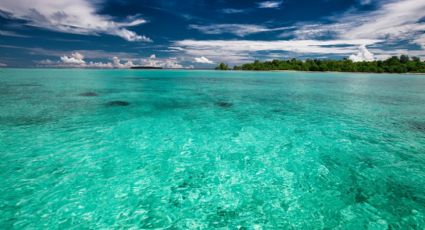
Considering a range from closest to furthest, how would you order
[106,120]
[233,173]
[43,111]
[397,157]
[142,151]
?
1. [233,173]
2. [397,157]
3. [142,151]
4. [106,120]
5. [43,111]

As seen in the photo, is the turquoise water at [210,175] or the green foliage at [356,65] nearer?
the turquoise water at [210,175]

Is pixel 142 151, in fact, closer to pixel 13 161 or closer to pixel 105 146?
pixel 105 146

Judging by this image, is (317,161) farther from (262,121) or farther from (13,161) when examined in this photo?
(13,161)

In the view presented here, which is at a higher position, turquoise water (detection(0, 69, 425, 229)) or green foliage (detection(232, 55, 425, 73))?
green foliage (detection(232, 55, 425, 73))

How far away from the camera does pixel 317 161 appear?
884 centimetres

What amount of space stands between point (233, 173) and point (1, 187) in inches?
274

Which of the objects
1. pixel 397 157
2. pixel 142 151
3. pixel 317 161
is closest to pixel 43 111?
pixel 142 151

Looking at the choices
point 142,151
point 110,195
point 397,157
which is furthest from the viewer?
point 142,151

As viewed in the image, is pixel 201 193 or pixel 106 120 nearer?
pixel 201 193

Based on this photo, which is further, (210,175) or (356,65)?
(356,65)

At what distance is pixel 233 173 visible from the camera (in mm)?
7840

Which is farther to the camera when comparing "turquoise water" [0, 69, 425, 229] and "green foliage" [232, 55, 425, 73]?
"green foliage" [232, 55, 425, 73]

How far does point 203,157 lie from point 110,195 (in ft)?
12.6

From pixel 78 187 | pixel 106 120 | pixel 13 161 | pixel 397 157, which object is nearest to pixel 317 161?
pixel 397 157
